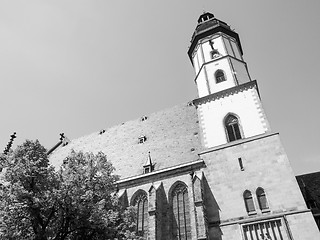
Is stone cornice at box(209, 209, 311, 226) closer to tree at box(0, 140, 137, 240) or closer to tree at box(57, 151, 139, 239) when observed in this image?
tree at box(57, 151, 139, 239)

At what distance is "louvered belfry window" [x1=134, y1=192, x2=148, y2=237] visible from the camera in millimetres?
15223

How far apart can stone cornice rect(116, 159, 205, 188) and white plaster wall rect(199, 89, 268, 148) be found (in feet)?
5.70

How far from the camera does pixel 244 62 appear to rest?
2178 centimetres

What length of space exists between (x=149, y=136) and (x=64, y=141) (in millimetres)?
11555

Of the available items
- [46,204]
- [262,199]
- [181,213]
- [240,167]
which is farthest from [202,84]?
[46,204]

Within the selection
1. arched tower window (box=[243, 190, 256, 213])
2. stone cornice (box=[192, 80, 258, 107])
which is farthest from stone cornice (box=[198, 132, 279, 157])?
stone cornice (box=[192, 80, 258, 107])

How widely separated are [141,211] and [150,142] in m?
5.87

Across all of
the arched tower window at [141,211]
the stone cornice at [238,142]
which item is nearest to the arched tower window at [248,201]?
the stone cornice at [238,142]

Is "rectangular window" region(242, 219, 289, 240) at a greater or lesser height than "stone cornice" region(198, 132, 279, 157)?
lesser

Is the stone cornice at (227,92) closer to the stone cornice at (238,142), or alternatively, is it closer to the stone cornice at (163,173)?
the stone cornice at (238,142)

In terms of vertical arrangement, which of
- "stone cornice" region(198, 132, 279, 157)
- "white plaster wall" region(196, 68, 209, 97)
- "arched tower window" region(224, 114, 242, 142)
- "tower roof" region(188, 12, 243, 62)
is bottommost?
"stone cornice" region(198, 132, 279, 157)

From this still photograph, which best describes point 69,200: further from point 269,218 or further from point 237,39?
point 237,39

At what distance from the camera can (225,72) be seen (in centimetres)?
2023

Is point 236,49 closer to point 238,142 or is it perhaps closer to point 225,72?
point 225,72
